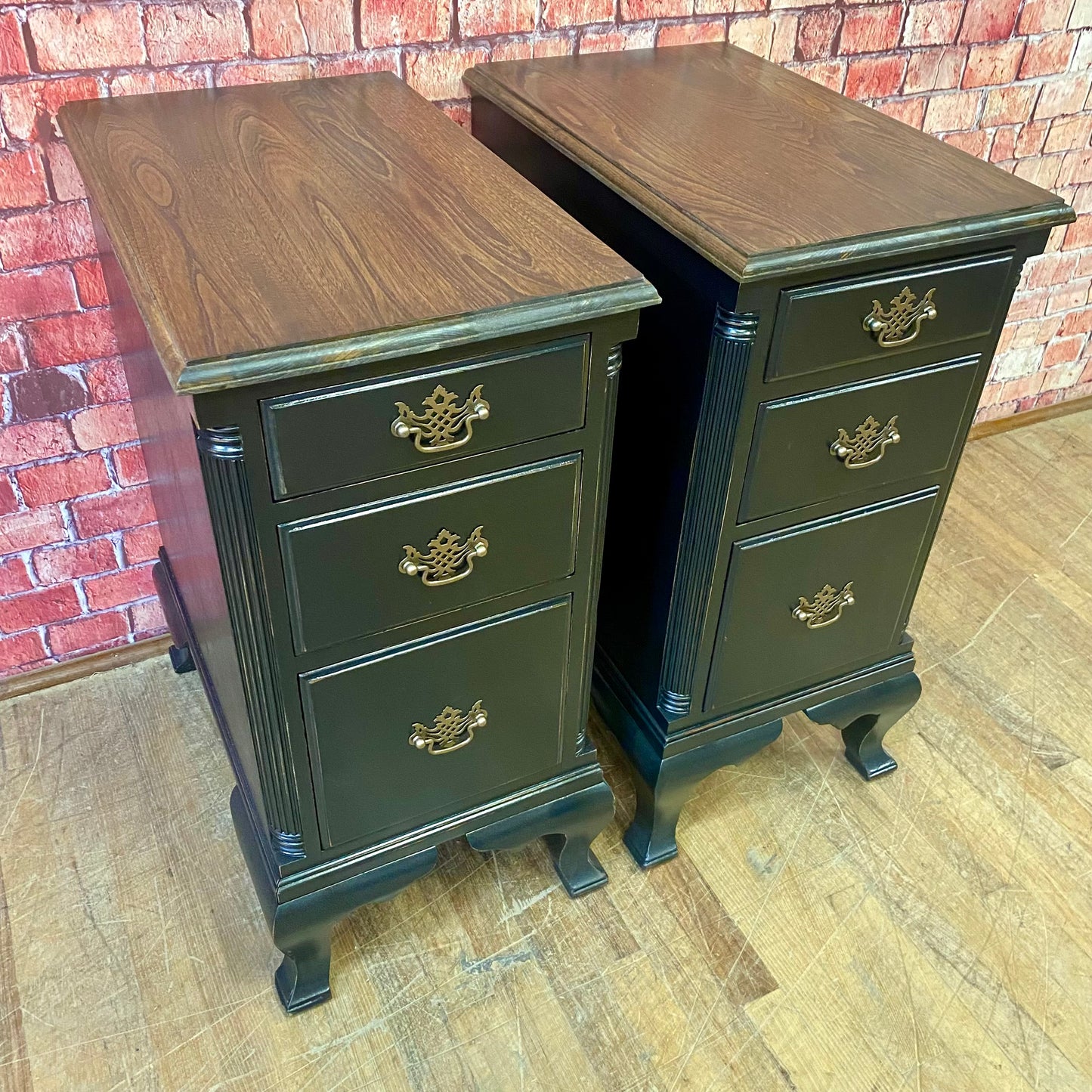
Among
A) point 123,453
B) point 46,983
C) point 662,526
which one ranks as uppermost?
point 662,526

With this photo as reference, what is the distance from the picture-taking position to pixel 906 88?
5.54 feet

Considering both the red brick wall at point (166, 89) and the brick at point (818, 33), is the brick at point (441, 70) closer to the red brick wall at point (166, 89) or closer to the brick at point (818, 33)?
the red brick wall at point (166, 89)

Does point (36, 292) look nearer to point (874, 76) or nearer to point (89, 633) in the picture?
point (89, 633)

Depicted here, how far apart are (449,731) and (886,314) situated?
0.61m

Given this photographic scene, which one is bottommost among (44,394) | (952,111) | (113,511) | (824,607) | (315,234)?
(113,511)

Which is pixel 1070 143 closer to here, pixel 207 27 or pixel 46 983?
pixel 207 27

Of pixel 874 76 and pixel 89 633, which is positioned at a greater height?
pixel 874 76

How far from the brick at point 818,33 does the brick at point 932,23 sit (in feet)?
0.45

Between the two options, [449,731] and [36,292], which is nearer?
[449,731]

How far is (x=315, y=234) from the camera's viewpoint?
943 mm

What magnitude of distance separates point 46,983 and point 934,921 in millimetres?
1108

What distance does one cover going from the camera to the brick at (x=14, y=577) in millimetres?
1485

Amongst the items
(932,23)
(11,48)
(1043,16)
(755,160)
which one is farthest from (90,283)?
(1043,16)

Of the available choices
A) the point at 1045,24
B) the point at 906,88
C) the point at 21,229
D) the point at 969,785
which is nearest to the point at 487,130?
the point at 21,229
